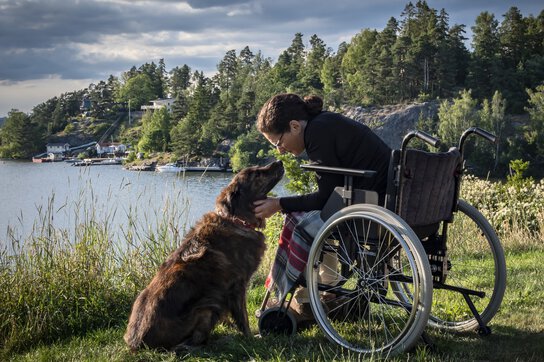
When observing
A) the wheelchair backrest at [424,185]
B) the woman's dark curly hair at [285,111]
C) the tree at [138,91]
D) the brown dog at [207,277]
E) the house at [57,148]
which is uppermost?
the tree at [138,91]

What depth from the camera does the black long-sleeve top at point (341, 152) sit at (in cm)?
294

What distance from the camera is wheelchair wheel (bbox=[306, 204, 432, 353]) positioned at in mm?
2418

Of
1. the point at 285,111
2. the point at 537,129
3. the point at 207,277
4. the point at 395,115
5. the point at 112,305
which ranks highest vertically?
the point at 285,111

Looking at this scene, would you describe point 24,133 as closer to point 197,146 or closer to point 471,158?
point 197,146

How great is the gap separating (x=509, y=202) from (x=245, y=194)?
18.1 feet

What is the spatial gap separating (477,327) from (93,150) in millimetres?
69599

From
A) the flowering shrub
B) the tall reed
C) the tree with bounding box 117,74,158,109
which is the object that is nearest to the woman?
the tall reed

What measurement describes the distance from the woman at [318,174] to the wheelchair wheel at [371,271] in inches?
5.9

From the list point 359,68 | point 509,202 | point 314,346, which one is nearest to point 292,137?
point 314,346

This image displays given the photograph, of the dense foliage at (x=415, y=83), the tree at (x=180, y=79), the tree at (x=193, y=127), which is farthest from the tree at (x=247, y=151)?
the tree at (x=180, y=79)

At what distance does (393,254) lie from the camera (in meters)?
2.71

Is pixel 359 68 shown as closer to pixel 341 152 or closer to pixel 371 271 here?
pixel 341 152

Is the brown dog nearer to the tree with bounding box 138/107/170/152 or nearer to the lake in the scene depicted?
the lake

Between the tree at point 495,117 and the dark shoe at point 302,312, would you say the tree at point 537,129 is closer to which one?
the tree at point 495,117
